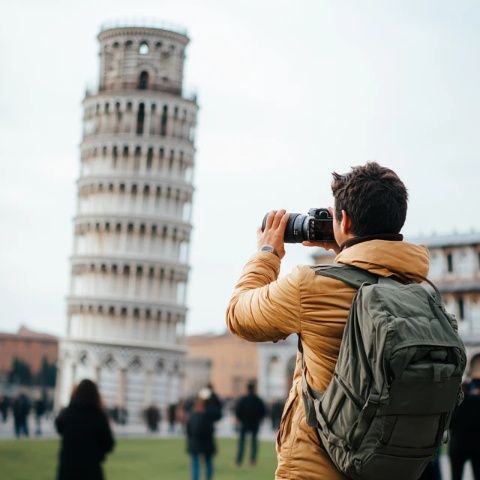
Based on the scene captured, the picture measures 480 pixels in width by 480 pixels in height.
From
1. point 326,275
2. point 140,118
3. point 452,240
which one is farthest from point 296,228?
point 452,240

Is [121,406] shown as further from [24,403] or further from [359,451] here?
[359,451]

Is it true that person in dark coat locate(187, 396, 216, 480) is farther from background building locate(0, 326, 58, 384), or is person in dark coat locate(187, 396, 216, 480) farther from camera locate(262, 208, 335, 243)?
background building locate(0, 326, 58, 384)

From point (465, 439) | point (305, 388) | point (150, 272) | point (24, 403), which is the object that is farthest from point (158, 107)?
point (305, 388)

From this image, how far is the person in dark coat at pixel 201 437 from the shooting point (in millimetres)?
11984

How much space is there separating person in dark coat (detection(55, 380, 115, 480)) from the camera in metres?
4.75

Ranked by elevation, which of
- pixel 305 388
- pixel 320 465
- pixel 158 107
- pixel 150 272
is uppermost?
pixel 158 107

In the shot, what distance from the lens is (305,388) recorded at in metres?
2.31

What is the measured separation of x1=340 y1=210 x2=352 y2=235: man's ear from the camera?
2.41 m

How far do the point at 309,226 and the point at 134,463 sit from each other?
14974 millimetres

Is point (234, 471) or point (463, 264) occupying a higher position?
point (463, 264)

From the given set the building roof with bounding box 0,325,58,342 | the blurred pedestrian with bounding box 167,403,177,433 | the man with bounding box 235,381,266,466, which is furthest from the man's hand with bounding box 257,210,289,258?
the building roof with bounding box 0,325,58,342

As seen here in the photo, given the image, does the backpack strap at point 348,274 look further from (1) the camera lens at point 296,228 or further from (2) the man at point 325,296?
(1) the camera lens at point 296,228

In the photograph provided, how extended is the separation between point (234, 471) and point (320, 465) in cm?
1309

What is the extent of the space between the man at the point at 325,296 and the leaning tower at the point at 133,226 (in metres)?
49.5
